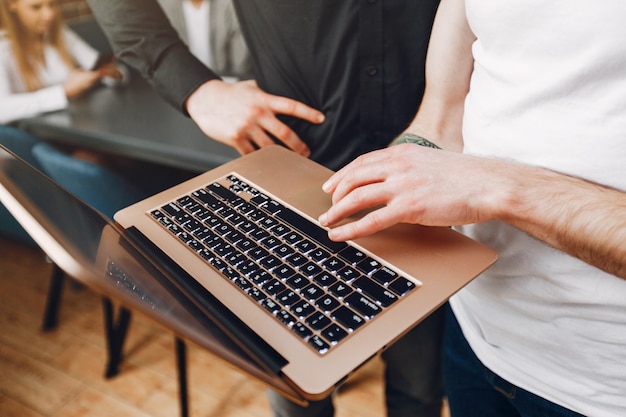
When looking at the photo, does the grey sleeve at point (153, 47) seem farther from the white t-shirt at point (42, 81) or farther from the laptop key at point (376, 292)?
the laptop key at point (376, 292)

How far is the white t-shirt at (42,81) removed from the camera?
3.74 feet

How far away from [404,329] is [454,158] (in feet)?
0.59

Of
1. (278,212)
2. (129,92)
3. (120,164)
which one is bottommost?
(120,164)

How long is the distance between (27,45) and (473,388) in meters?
1.15

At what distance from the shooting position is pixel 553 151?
51 centimetres

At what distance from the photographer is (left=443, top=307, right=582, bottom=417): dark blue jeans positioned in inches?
25.0

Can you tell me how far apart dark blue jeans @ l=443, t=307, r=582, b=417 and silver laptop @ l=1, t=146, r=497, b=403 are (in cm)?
22

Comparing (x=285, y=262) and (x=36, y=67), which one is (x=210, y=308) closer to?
(x=285, y=262)

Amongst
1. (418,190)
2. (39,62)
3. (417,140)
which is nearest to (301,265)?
(418,190)

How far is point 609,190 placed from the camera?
47cm

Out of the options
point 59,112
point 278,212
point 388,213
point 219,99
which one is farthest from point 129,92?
point 388,213

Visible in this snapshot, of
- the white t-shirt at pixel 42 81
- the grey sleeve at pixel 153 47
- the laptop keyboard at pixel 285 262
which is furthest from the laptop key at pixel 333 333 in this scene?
the white t-shirt at pixel 42 81

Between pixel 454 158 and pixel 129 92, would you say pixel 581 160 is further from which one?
pixel 129 92

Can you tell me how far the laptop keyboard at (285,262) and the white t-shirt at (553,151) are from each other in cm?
16
